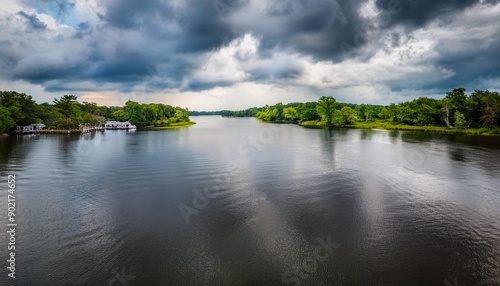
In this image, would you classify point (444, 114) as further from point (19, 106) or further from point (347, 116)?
point (19, 106)

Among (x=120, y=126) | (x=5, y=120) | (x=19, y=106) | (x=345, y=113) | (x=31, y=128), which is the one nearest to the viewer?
(x=5, y=120)

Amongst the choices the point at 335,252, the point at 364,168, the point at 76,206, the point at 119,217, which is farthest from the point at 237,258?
the point at 364,168

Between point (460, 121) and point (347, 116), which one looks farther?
point (347, 116)

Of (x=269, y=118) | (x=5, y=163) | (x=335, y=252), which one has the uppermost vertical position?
(x=269, y=118)

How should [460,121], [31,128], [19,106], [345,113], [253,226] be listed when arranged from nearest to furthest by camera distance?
[253,226] → [460,121] → [19,106] → [31,128] → [345,113]

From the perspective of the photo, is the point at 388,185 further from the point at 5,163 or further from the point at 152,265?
the point at 5,163

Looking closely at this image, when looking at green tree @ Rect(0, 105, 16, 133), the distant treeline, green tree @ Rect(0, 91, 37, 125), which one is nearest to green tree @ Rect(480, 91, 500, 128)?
the distant treeline

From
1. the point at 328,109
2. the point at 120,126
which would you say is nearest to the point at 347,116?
the point at 328,109

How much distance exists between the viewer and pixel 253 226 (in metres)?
15.9

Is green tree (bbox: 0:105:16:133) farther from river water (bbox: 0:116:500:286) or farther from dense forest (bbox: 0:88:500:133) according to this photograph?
river water (bbox: 0:116:500:286)

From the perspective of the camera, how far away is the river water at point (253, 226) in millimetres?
11703

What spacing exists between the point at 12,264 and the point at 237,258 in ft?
32.4

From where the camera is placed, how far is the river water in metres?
11.7

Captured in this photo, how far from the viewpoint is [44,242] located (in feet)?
45.9
